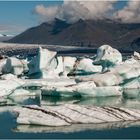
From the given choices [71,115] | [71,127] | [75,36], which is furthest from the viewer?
[75,36]

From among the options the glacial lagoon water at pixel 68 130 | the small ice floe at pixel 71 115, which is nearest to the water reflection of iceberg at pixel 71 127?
the glacial lagoon water at pixel 68 130

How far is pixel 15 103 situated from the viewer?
41.3ft

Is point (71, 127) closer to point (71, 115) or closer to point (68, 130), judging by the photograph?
point (68, 130)

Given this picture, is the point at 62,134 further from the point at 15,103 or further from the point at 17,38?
the point at 17,38

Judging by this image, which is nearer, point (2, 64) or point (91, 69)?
point (91, 69)

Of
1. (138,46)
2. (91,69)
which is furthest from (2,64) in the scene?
(138,46)

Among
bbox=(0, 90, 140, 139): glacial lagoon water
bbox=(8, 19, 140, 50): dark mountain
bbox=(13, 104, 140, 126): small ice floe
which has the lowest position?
bbox=(0, 90, 140, 139): glacial lagoon water

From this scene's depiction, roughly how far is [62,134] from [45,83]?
21.0 feet

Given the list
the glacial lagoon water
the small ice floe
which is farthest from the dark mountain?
the glacial lagoon water

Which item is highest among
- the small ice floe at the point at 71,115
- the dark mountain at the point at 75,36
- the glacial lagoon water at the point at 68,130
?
the dark mountain at the point at 75,36

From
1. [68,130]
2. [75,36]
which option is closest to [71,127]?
[68,130]

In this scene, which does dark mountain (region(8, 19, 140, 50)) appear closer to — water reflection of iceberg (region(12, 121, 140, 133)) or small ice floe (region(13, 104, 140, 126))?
small ice floe (region(13, 104, 140, 126))

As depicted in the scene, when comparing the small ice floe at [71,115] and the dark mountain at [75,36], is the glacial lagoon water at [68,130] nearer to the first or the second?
the small ice floe at [71,115]

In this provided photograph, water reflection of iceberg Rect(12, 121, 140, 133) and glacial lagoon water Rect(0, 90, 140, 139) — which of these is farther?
water reflection of iceberg Rect(12, 121, 140, 133)
